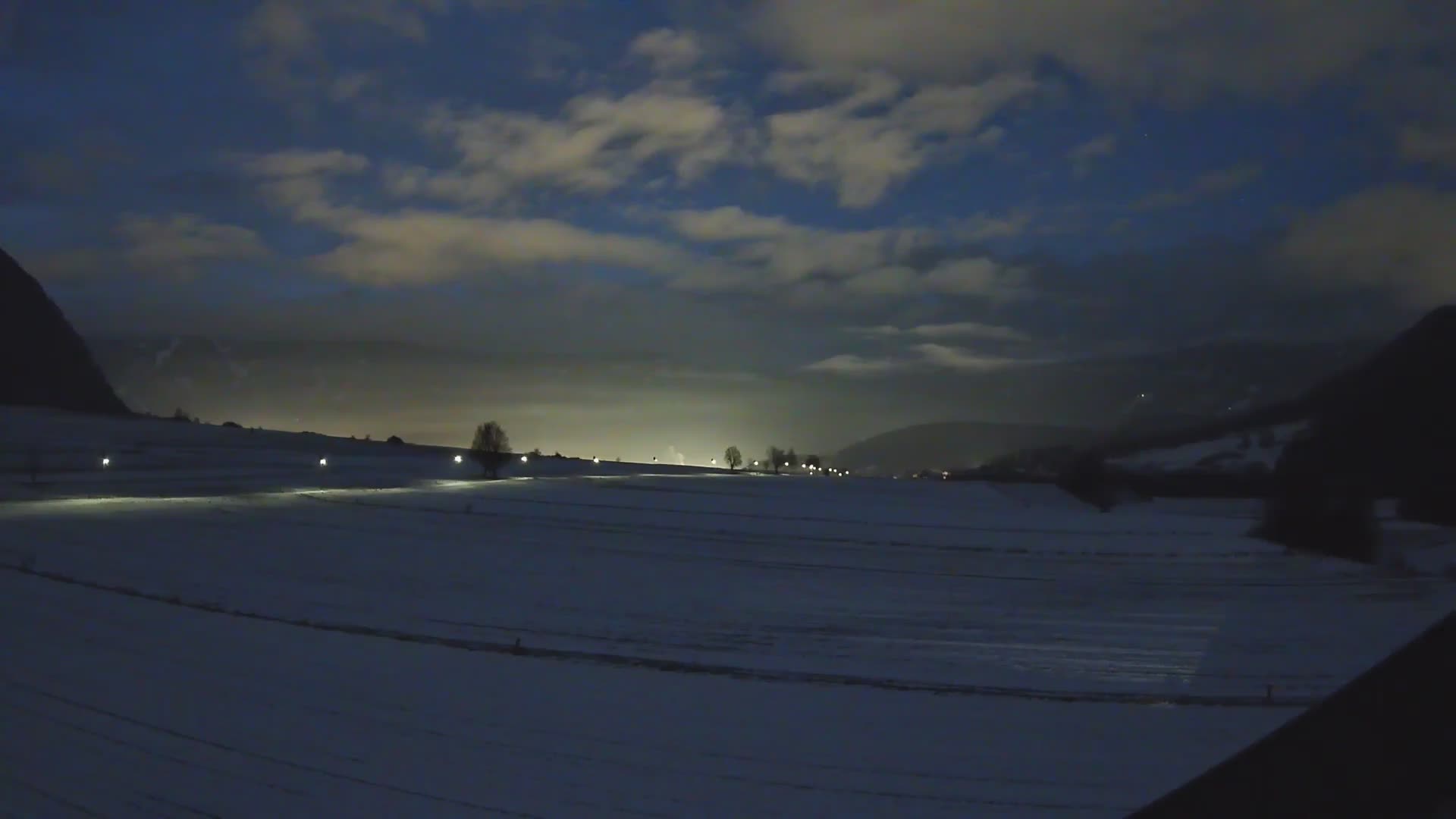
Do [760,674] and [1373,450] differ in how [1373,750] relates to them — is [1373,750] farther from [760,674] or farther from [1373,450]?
[1373,450]

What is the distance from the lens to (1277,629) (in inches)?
707

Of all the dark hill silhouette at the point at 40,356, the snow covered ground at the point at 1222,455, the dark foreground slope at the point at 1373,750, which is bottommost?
the dark foreground slope at the point at 1373,750

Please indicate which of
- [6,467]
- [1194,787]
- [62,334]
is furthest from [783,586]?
[62,334]

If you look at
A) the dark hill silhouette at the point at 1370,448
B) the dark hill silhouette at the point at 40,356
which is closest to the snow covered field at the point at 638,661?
the dark hill silhouette at the point at 1370,448

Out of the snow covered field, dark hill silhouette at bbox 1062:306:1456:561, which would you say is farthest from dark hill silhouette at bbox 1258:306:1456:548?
the snow covered field

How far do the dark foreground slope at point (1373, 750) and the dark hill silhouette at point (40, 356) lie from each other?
147 meters

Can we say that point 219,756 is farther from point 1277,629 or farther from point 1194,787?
point 1277,629

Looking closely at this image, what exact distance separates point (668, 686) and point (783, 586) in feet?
34.7

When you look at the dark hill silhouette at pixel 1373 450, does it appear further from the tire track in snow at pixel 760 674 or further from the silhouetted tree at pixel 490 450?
the silhouetted tree at pixel 490 450

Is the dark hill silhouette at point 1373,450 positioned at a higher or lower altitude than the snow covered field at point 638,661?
higher

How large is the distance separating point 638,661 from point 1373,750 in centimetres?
1225

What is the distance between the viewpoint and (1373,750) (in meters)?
3.13

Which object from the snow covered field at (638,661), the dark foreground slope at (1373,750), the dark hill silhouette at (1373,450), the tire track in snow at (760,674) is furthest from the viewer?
the dark hill silhouette at (1373,450)

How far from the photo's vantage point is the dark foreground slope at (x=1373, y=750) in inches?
120
